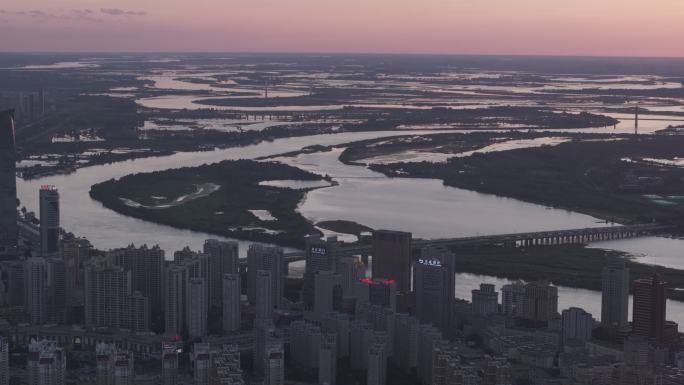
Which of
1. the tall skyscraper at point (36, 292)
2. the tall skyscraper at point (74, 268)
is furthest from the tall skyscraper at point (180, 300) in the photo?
the tall skyscraper at point (36, 292)

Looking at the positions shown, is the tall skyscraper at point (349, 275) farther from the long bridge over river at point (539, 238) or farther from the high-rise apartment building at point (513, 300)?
the long bridge over river at point (539, 238)

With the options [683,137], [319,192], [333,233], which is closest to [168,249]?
[333,233]

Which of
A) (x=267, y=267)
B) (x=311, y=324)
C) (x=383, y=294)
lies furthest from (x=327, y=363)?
(x=267, y=267)

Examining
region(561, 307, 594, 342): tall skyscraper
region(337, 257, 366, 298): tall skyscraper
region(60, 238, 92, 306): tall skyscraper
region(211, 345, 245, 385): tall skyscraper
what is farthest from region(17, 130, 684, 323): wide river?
region(211, 345, 245, 385): tall skyscraper

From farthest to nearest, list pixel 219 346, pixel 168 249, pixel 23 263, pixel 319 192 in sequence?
pixel 319 192 → pixel 168 249 → pixel 23 263 → pixel 219 346

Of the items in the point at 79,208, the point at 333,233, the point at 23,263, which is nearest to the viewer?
the point at 23,263

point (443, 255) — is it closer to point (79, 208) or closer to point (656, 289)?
point (656, 289)
